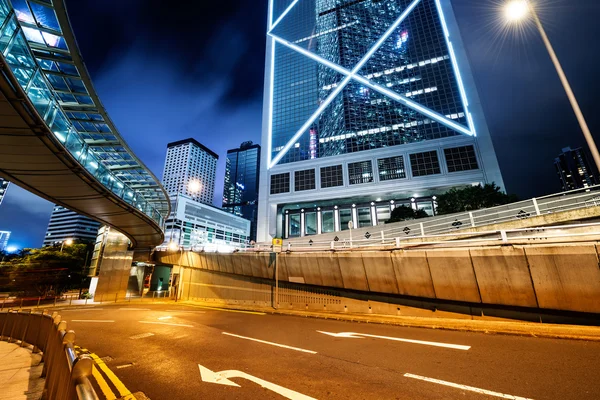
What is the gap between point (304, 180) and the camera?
203 feet

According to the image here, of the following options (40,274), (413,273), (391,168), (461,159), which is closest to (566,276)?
(413,273)

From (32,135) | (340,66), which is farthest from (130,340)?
(340,66)

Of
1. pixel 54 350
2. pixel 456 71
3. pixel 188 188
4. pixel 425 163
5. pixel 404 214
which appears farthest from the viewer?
pixel 188 188

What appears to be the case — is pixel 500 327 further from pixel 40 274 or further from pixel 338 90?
pixel 338 90

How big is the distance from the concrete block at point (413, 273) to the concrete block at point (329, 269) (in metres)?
3.69

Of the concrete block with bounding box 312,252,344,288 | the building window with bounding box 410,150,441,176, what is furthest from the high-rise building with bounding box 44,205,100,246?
the concrete block with bounding box 312,252,344,288

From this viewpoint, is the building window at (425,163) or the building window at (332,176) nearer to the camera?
the building window at (425,163)

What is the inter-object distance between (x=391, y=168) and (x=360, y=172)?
22.6ft

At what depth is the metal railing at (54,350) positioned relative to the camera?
227 cm

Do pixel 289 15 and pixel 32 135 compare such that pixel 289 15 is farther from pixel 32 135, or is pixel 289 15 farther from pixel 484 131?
pixel 32 135

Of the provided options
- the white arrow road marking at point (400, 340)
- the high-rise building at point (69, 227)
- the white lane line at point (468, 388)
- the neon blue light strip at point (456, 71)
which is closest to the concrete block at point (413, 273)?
the white arrow road marking at point (400, 340)

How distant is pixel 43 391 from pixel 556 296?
14082 mm

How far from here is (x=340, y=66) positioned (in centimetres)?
6906

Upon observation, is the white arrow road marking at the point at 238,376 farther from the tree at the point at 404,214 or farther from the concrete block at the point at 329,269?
the tree at the point at 404,214
